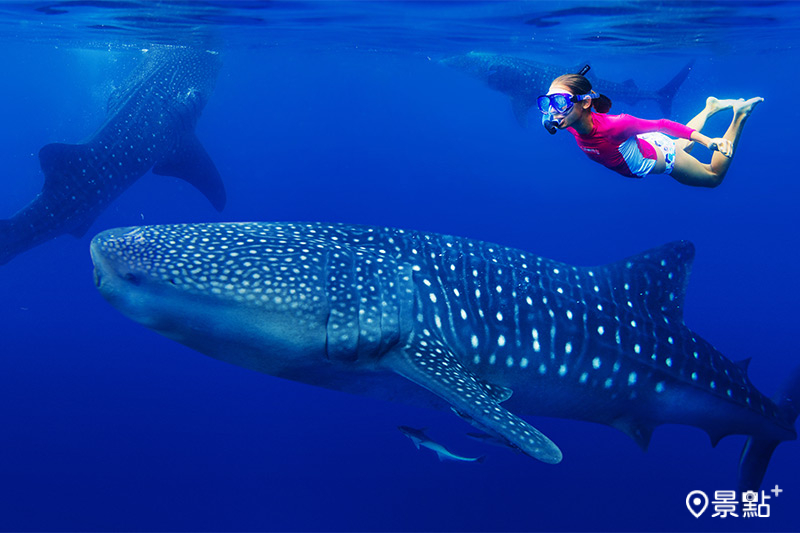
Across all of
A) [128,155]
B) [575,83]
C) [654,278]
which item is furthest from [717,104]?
[128,155]

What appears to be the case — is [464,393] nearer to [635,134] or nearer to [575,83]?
[575,83]

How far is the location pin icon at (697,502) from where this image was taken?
328 inches

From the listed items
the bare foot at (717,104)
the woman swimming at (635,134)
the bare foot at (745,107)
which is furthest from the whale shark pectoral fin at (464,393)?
the bare foot at (717,104)

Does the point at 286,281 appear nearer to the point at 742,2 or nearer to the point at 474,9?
the point at 474,9

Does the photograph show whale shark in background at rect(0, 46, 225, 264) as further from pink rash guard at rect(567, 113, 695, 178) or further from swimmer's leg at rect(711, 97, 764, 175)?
swimmer's leg at rect(711, 97, 764, 175)

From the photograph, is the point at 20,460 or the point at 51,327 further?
the point at 51,327

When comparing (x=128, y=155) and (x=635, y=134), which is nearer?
(x=635, y=134)

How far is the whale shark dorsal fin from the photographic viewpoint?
4902 mm

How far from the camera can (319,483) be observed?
8859mm

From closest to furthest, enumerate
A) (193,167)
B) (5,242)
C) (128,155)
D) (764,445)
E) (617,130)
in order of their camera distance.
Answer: (617,130), (764,445), (5,242), (128,155), (193,167)

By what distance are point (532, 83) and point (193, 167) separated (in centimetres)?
927

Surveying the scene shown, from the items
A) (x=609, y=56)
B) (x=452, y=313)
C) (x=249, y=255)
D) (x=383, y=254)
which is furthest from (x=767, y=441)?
(x=609, y=56)

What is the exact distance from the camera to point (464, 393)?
3453 millimetres

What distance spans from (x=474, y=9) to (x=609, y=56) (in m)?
11.4
